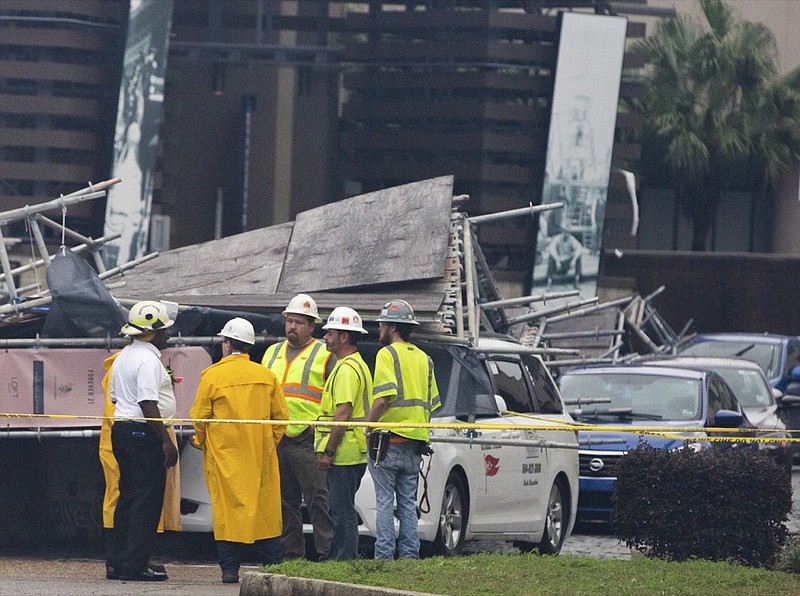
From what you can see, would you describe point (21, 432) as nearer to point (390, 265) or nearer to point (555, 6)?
point (390, 265)

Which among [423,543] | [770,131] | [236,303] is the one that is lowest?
[423,543]

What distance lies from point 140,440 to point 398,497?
5.46ft

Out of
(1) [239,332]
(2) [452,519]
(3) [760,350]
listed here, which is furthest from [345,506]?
(3) [760,350]

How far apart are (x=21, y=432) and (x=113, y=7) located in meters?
21.6

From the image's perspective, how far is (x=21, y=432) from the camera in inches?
476

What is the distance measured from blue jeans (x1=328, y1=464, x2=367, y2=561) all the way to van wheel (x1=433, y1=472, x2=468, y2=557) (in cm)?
94

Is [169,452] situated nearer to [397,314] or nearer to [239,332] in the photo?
[239,332]

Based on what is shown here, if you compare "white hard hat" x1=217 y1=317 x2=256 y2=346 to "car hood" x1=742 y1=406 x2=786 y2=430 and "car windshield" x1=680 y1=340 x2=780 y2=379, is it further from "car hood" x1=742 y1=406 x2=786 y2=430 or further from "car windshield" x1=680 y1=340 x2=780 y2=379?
"car windshield" x1=680 y1=340 x2=780 y2=379

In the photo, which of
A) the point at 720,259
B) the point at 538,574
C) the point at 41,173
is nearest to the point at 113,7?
the point at 41,173

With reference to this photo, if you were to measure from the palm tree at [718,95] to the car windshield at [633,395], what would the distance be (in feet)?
90.6

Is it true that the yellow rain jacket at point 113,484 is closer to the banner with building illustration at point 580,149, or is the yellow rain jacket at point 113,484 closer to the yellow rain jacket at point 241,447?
the yellow rain jacket at point 241,447

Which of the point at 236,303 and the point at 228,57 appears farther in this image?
the point at 228,57

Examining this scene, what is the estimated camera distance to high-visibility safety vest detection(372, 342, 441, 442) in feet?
36.5

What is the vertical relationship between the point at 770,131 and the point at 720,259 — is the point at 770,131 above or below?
above
